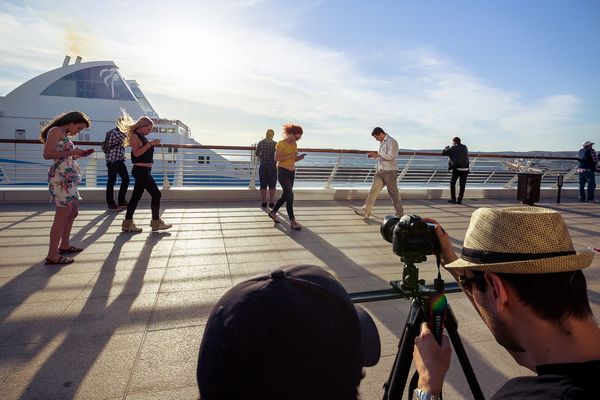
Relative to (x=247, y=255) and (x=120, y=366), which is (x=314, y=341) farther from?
(x=247, y=255)

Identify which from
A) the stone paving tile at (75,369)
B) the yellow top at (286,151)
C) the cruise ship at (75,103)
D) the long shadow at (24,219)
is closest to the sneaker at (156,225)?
the yellow top at (286,151)

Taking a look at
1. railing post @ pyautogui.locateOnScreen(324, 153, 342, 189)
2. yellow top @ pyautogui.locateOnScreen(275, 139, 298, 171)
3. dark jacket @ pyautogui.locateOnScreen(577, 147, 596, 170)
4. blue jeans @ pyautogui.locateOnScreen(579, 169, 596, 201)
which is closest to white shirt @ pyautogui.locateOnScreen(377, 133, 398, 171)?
yellow top @ pyautogui.locateOnScreen(275, 139, 298, 171)

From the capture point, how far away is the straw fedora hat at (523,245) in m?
0.92

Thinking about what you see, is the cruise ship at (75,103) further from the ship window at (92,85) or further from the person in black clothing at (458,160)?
the person in black clothing at (458,160)

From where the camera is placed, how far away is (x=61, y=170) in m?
4.01

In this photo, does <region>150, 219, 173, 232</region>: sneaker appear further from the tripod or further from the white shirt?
the tripod

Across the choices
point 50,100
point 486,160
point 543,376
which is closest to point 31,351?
point 543,376

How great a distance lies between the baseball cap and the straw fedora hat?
44 cm

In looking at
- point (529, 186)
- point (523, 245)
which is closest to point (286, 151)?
point (523, 245)

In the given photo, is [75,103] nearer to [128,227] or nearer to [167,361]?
[128,227]

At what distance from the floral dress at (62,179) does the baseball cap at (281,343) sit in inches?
159

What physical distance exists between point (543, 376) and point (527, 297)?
0.19 m

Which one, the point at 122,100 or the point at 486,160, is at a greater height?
the point at 122,100

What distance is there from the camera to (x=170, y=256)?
4.55 m
